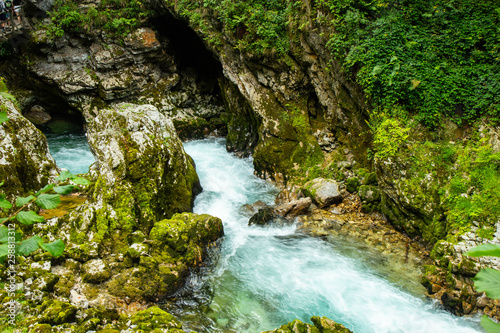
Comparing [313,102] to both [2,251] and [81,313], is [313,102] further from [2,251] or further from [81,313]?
[2,251]

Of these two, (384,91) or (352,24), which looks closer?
(384,91)

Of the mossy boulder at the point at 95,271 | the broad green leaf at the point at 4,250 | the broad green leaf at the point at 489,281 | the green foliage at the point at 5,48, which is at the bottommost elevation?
the mossy boulder at the point at 95,271

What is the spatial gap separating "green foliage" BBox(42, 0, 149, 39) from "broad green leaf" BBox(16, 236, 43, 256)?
57.1 ft

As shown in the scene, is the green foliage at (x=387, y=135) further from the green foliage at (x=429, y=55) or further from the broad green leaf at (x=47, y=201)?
the broad green leaf at (x=47, y=201)

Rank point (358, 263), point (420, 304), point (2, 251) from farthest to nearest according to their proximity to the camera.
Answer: point (358, 263)
point (420, 304)
point (2, 251)

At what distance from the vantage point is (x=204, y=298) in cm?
615

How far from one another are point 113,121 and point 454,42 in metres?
9.41

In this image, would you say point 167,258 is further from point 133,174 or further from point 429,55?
point 429,55

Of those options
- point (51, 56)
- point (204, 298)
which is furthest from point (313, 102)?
point (51, 56)

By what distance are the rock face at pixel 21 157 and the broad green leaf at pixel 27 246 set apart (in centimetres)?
640

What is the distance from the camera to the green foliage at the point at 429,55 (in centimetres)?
742

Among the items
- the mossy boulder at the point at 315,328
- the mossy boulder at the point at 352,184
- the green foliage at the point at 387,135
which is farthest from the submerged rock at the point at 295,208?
the mossy boulder at the point at 315,328

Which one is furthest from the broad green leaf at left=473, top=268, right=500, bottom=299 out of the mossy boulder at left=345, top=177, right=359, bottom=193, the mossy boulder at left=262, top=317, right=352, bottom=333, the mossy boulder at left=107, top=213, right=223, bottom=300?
the mossy boulder at left=345, top=177, right=359, bottom=193

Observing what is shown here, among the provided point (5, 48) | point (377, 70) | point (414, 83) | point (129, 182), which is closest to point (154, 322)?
point (129, 182)
